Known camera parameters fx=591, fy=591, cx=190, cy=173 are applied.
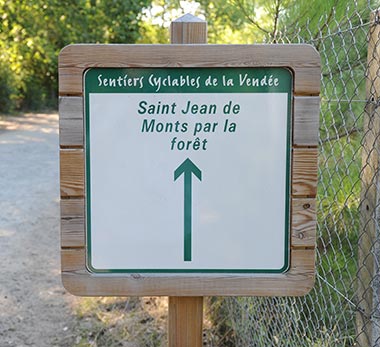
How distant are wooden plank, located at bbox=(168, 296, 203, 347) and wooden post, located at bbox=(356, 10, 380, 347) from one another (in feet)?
1.75

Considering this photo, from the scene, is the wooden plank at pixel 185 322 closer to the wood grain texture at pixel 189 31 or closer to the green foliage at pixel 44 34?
the wood grain texture at pixel 189 31

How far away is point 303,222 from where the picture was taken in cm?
170

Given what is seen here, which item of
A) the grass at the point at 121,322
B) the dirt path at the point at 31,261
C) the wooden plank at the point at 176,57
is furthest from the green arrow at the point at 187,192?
the dirt path at the point at 31,261

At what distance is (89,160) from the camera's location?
1.67 metres

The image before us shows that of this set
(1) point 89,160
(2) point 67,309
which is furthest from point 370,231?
(2) point 67,309

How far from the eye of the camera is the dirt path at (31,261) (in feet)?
11.4

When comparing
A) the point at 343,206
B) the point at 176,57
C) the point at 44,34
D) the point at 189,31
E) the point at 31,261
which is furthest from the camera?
the point at 44,34

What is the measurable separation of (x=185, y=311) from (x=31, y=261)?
3.15 meters

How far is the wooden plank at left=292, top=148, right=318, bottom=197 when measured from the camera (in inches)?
66.1

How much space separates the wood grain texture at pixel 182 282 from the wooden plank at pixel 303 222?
1.1 inches

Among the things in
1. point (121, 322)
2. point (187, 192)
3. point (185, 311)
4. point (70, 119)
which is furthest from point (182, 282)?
point (121, 322)

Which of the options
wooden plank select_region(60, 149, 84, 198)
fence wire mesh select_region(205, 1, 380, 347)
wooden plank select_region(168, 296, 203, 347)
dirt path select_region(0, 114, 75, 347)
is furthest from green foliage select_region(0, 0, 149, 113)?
wooden plank select_region(168, 296, 203, 347)

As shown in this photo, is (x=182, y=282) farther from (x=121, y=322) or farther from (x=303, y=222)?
(x=121, y=322)

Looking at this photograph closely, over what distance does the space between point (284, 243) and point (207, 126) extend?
0.40 meters
